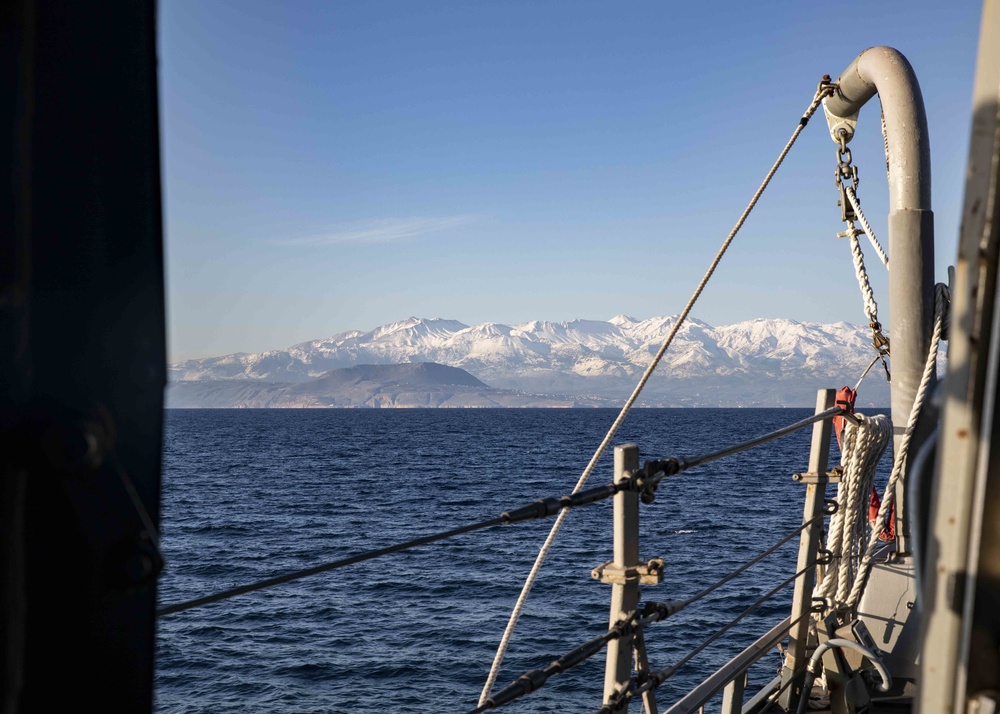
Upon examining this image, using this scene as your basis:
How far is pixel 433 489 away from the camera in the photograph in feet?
175

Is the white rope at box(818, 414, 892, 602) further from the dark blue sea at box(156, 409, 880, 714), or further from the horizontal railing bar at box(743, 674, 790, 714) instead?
the dark blue sea at box(156, 409, 880, 714)

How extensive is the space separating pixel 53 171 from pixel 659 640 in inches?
802

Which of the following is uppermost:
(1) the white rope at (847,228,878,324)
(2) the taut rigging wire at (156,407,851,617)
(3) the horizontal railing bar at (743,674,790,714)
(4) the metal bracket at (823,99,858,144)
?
(4) the metal bracket at (823,99,858,144)

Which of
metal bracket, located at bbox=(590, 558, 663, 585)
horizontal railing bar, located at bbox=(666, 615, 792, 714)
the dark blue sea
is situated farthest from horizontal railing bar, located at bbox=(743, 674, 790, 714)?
the dark blue sea

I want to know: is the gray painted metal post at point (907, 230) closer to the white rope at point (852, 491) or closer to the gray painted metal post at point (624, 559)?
the white rope at point (852, 491)

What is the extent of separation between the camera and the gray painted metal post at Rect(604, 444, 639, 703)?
277cm

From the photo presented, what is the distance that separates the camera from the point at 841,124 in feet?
18.6

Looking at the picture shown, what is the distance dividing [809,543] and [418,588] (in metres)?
23.2

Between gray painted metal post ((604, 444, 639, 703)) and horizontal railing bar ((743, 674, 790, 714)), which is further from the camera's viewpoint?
horizontal railing bar ((743, 674, 790, 714))

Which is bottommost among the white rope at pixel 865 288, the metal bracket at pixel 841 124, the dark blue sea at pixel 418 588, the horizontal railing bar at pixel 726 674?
the dark blue sea at pixel 418 588

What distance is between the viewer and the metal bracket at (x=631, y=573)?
2.80 metres

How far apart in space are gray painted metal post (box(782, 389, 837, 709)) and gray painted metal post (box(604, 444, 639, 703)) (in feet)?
6.78

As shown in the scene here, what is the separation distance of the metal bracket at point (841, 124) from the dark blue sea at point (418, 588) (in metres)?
12.4

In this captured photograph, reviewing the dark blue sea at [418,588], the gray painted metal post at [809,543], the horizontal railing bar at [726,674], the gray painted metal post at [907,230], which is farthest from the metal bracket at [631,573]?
the dark blue sea at [418,588]
